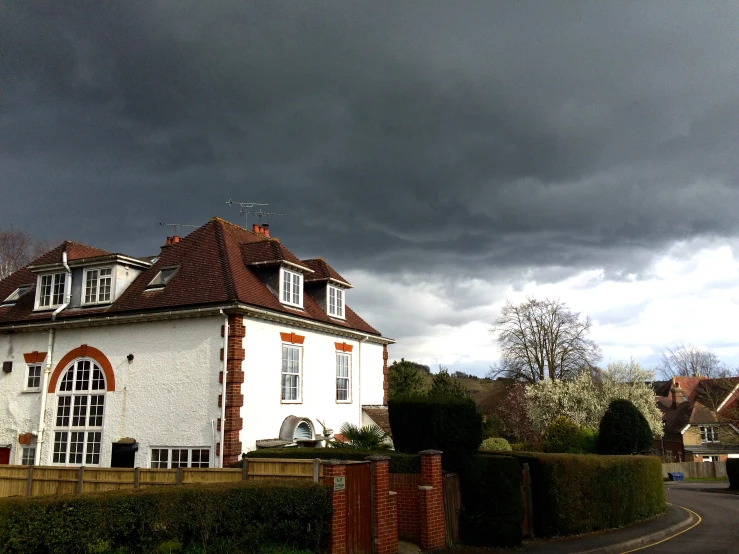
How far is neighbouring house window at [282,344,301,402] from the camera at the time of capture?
22.6 meters

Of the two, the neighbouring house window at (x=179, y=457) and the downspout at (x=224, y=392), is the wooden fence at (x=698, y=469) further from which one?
the neighbouring house window at (x=179, y=457)

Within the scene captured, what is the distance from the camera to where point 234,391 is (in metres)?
19.8

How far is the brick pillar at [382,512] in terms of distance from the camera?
40.9 ft

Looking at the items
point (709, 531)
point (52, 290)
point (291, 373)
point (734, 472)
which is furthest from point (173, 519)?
point (734, 472)

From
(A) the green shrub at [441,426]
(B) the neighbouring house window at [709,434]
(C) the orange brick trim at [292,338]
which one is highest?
(C) the orange brick trim at [292,338]

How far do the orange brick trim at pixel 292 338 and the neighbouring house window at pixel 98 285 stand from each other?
6.98 meters

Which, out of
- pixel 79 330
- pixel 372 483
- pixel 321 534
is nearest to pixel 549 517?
pixel 372 483

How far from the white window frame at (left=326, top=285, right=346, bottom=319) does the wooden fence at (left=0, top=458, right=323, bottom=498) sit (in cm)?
1239

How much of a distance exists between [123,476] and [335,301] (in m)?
13.3

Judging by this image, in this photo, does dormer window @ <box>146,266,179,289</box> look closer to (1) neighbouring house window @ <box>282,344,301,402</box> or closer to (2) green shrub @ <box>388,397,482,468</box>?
(1) neighbouring house window @ <box>282,344,301,402</box>

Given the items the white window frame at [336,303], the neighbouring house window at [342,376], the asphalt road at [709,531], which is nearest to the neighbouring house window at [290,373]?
the neighbouring house window at [342,376]

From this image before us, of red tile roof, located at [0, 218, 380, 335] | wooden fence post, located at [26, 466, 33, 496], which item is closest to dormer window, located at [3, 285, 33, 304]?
red tile roof, located at [0, 218, 380, 335]

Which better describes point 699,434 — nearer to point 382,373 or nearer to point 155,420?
point 382,373

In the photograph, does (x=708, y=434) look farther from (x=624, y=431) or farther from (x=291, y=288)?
(x=291, y=288)
